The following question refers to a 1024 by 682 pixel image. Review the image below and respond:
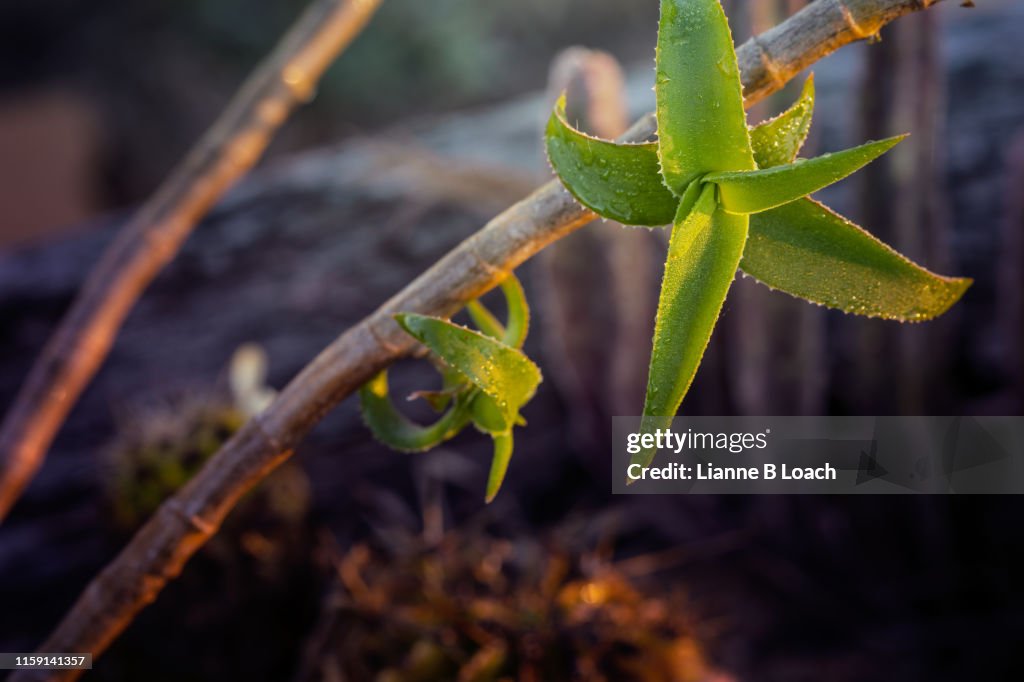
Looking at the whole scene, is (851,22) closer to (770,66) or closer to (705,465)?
(770,66)

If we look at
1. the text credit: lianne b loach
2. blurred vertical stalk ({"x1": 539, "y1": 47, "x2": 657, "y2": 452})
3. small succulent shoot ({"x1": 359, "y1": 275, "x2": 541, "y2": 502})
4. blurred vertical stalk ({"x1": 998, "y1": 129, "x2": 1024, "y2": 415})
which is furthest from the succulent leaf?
blurred vertical stalk ({"x1": 998, "y1": 129, "x2": 1024, "y2": 415})

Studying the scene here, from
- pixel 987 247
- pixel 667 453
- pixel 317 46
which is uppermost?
pixel 987 247

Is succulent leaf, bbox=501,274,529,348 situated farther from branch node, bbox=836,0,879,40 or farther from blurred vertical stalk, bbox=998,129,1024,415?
blurred vertical stalk, bbox=998,129,1024,415

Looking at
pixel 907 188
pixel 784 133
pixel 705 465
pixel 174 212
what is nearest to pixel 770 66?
pixel 784 133

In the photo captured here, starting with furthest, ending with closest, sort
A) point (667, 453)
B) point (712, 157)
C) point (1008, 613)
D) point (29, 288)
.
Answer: point (29, 288), point (1008, 613), point (667, 453), point (712, 157)

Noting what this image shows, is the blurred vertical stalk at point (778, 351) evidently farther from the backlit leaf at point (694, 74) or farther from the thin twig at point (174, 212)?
the backlit leaf at point (694, 74)

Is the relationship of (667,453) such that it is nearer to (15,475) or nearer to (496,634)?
(496,634)

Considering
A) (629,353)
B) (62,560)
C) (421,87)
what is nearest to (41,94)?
(421,87)
